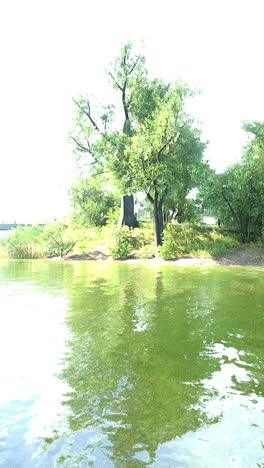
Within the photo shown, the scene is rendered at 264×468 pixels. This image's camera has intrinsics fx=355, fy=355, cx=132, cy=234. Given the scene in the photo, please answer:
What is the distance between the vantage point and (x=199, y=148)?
27188mm

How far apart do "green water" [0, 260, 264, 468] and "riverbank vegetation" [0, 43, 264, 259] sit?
16431 millimetres

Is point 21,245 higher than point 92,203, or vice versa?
point 92,203

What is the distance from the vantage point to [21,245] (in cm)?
2955

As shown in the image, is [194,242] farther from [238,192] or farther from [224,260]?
[238,192]

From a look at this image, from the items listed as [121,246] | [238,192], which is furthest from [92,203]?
[238,192]

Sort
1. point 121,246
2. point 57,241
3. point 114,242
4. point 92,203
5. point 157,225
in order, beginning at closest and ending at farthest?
point 157,225 < point 121,246 < point 114,242 < point 57,241 < point 92,203

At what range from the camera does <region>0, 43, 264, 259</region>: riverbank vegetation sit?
24266mm

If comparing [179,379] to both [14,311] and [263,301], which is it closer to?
[14,311]

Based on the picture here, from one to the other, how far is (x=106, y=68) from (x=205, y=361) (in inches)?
1183

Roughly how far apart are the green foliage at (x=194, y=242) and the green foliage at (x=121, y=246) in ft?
9.64

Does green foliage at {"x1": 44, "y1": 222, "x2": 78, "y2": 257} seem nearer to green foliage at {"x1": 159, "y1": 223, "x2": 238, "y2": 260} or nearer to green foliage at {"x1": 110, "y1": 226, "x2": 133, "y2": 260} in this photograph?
green foliage at {"x1": 110, "y1": 226, "x2": 133, "y2": 260}

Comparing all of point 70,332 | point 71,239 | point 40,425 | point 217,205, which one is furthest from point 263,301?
point 71,239

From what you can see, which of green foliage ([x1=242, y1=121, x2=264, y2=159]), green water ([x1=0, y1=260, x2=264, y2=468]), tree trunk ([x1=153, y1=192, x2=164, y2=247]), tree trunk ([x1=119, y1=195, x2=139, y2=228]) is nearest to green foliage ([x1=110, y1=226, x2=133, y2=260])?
tree trunk ([x1=153, y1=192, x2=164, y2=247])

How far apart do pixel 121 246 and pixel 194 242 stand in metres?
5.38
